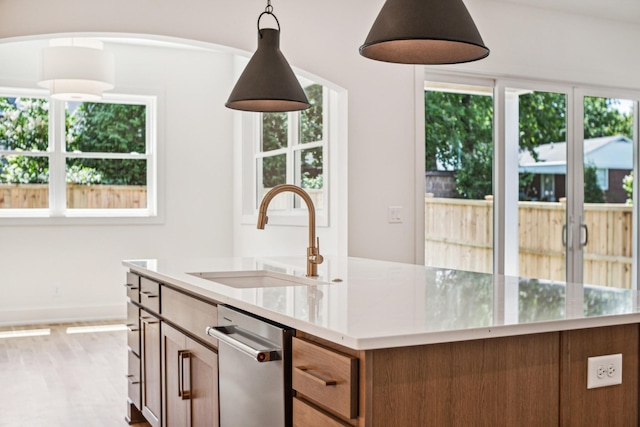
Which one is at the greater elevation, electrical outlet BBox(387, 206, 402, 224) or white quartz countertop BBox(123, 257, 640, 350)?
electrical outlet BBox(387, 206, 402, 224)

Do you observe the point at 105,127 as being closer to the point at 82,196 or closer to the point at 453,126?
the point at 82,196

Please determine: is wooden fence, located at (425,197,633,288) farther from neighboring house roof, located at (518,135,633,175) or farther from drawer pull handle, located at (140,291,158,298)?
drawer pull handle, located at (140,291,158,298)

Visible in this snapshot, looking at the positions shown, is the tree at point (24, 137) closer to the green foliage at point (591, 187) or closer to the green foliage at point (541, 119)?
the green foliage at point (541, 119)

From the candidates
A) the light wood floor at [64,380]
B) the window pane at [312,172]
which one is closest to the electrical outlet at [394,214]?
the window pane at [312,172]

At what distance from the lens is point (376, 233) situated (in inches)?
195

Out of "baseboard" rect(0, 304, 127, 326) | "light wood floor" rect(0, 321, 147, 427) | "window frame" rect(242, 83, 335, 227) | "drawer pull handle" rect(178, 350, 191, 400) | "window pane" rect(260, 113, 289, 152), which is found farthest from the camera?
"baseboard" rect(0, 304, 127, 326)

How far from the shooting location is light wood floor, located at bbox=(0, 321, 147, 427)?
155 inches

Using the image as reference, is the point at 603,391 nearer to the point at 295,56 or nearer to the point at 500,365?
the point at 500,365

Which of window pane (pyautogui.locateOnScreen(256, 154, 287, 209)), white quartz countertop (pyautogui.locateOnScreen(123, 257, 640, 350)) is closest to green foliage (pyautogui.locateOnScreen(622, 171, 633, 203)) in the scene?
window pane (pyautogui.locateOnScreen(256, 154, 287, 209))

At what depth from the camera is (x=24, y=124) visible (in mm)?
7152

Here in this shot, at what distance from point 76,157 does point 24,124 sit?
59 cm

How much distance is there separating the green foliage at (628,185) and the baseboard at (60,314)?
193 inches

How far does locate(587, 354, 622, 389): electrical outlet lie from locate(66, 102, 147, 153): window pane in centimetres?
643

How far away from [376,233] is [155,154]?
3447 mm
